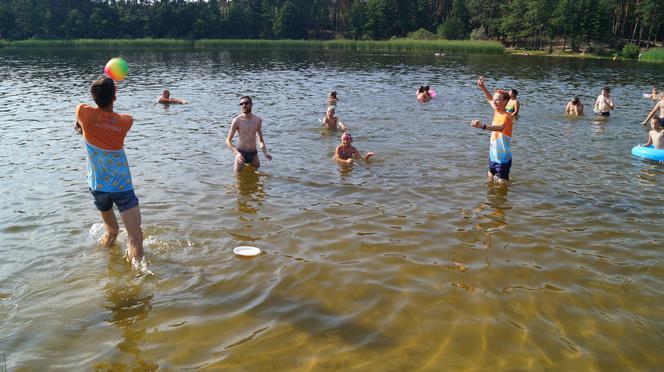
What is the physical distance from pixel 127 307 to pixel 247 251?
1.94 m

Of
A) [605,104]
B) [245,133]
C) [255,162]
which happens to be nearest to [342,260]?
[245,133]

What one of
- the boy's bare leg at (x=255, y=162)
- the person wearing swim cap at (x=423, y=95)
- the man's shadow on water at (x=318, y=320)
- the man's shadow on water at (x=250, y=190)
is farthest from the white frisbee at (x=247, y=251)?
the person wearing swim cap at (x=423, y=95)

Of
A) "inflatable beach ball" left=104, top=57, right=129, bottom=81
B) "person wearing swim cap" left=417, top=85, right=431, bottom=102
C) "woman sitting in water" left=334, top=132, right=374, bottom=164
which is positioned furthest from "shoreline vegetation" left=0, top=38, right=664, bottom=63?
"inflatable beach ball" left=104, top=57, right=129, bottom=81

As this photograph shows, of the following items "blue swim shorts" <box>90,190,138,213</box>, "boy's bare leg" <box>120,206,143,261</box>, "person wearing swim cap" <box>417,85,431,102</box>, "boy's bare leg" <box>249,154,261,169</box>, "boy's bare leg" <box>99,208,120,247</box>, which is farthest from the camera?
"person wearing swim cap" <box>417,85,431,102</box>

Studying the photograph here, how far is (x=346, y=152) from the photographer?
42.1 ft

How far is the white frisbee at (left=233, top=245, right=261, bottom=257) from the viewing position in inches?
281

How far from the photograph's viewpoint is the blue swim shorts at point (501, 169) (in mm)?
10422

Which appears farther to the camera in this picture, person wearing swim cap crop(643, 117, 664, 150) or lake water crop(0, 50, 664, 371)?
person wearing swim cap crop(643, 117, 664, 150)

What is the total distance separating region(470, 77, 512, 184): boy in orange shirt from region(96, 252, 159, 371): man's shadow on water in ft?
23.3

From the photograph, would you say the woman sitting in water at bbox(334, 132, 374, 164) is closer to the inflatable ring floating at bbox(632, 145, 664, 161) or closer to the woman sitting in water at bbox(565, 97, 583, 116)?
the inflatable ring floating at bbox(632, 145, 664, 161)

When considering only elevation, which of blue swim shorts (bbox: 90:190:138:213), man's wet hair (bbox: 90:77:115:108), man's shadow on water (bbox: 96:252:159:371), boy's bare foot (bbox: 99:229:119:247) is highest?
man's wet hair (bbox: 90:77:115:108)

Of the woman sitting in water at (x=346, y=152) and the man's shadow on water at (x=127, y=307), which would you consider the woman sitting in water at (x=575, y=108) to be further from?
the man's shadow on water at (x=127, y=307)

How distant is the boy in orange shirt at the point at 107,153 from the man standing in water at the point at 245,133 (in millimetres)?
4879

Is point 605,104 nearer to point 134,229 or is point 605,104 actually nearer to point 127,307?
point 134,229
